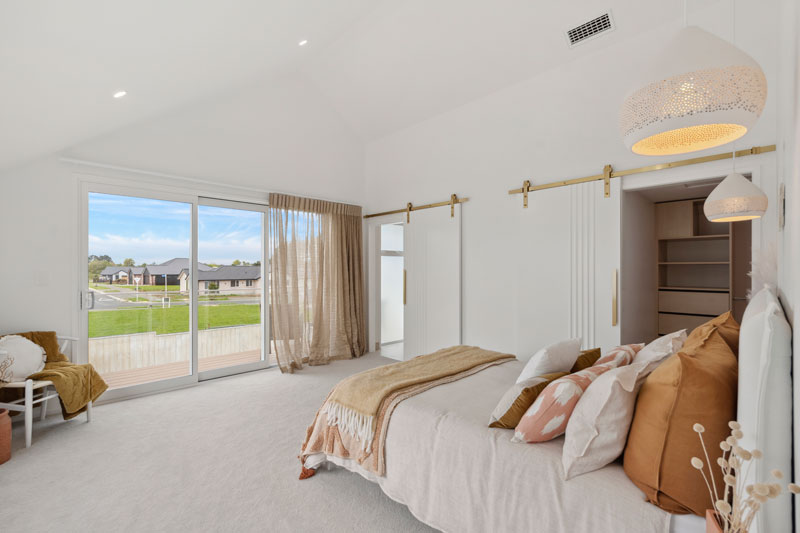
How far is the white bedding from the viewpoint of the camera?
4.18 ft

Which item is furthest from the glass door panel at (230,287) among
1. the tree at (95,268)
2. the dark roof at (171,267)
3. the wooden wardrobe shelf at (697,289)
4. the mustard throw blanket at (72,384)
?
the wooden wardrobe shelf at (697,289)

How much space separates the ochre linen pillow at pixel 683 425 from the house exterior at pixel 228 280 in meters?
4.26

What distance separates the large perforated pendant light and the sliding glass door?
14.0 ft

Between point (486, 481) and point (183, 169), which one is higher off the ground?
point (183, 169)

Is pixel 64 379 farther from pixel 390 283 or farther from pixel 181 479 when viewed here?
pixel 390 283

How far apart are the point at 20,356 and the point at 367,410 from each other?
2.75 metres

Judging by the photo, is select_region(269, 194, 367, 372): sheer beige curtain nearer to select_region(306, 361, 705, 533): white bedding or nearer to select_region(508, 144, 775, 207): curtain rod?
select_region(508, 144, 775, 207): curtain rod

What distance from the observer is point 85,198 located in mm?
3525

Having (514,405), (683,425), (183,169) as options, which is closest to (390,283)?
(183,169)

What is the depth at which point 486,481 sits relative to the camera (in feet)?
5.13

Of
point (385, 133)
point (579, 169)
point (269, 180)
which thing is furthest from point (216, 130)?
point (579, 169)

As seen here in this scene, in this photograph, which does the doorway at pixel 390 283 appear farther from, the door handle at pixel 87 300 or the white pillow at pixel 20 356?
the white pillow at pixel 20 356

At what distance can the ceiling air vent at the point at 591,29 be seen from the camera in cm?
320

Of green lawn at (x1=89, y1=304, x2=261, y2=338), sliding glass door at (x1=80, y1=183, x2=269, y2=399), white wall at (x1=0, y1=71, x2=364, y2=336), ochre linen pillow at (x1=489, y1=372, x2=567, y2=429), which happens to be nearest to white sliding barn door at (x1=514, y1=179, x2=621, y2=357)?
ochre linen pillow at (x1=489, y1=372, x2=567, y2=429)
